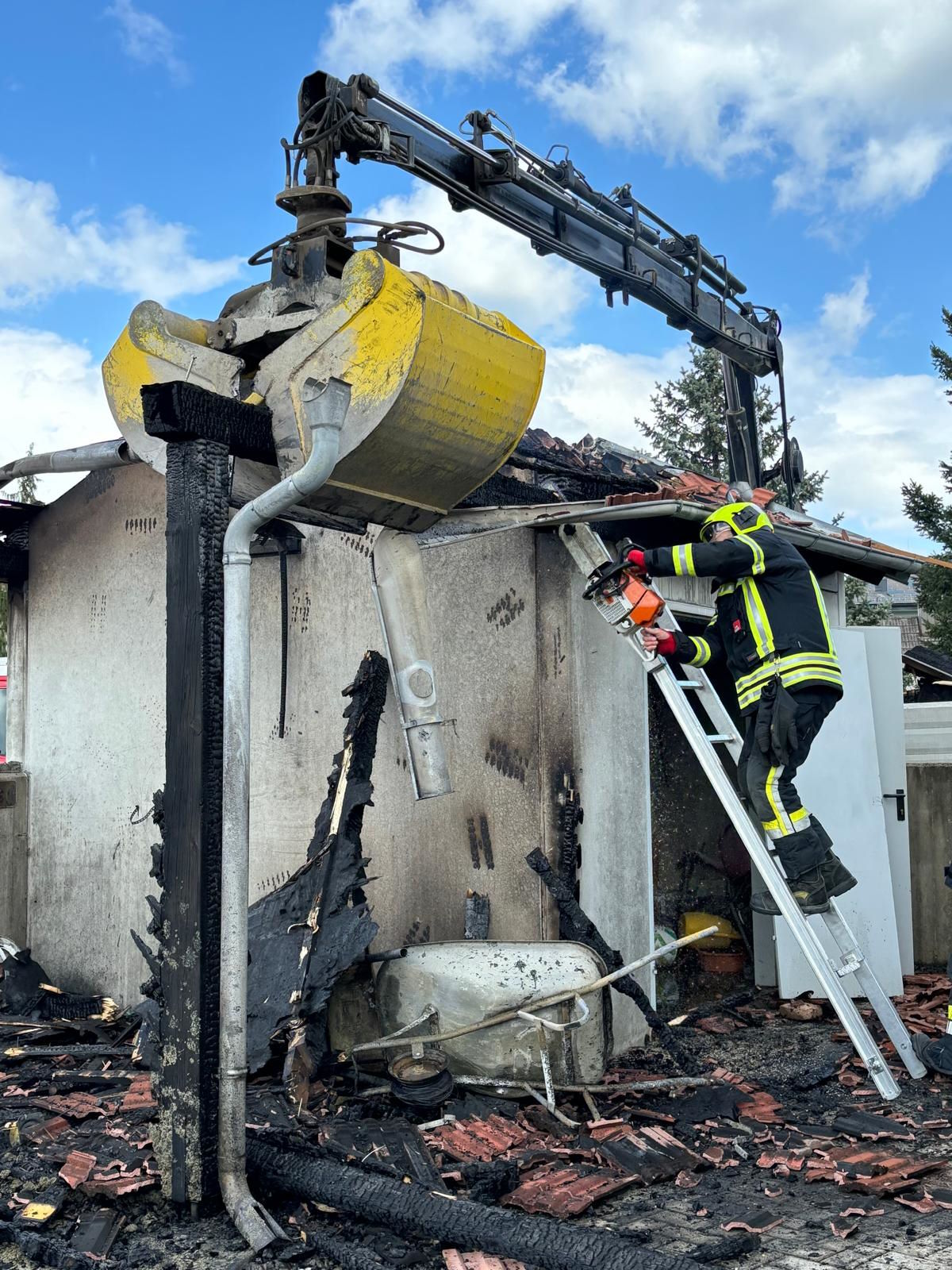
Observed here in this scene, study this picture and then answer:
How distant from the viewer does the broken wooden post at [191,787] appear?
4.08 m

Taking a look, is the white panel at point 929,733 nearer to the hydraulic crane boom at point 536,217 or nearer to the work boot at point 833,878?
the hydraulic crane boom at point 536,217

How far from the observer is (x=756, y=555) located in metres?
5.69

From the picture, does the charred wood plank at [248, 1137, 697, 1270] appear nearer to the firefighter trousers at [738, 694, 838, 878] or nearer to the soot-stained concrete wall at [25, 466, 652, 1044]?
the soot-stained concrete wall at [25, 466, 652, 1044]

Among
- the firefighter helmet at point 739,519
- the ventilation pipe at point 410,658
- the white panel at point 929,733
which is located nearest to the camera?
the ventilation pipe at point 410,658

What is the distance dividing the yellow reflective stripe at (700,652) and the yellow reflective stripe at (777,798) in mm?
662

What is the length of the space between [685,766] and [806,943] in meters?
3.51

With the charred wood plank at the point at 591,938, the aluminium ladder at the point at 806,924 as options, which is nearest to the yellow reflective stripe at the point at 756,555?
the aluminium ladder at the point at 806,924

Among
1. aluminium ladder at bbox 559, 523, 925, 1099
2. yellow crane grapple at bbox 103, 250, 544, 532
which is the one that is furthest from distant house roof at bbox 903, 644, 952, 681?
yellow crane grapple at bbox 103, 250, 544, 532

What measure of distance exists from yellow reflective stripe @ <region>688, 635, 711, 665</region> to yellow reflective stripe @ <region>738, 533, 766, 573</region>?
479 millimetres

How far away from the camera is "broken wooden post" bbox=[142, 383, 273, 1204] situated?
408cm

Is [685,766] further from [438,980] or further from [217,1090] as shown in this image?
[217,1090]

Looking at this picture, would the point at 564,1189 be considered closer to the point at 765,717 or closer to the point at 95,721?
the point at 765,717

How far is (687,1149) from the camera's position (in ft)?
15.4

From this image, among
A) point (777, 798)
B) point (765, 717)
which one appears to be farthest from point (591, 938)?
point (765, 717)
